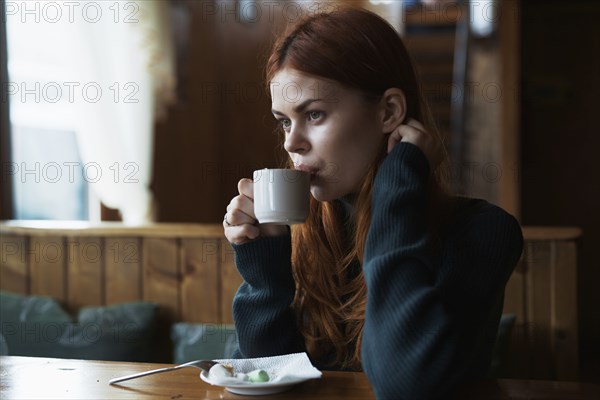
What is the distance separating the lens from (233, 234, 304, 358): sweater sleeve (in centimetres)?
143

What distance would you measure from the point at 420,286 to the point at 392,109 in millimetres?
417

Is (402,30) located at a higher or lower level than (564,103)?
higher

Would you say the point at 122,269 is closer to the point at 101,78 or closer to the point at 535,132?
the point at 101,78

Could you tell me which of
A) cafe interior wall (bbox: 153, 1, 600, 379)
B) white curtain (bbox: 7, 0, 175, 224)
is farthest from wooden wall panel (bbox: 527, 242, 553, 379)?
cafe interior wall (bbox: 153, 1, 600, 379)

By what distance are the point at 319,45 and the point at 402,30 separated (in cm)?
580

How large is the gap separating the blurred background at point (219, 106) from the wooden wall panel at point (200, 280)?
2.65 ft

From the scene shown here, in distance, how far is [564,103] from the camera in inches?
227

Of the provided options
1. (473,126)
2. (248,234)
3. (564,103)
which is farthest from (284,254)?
(564,103)

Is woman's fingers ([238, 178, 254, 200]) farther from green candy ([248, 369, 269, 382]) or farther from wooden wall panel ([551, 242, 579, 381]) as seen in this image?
wooden wall panel ([551, 242, 579, 381])

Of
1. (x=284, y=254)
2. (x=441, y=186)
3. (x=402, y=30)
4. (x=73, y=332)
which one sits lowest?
(x=73, y=332)

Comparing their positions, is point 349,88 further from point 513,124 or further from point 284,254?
point 513,124

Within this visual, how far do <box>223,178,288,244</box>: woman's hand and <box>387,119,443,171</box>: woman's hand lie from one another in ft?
0.94

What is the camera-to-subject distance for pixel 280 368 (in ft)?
3.96

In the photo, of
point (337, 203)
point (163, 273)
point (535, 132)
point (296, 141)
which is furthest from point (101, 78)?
point (535, 132)
